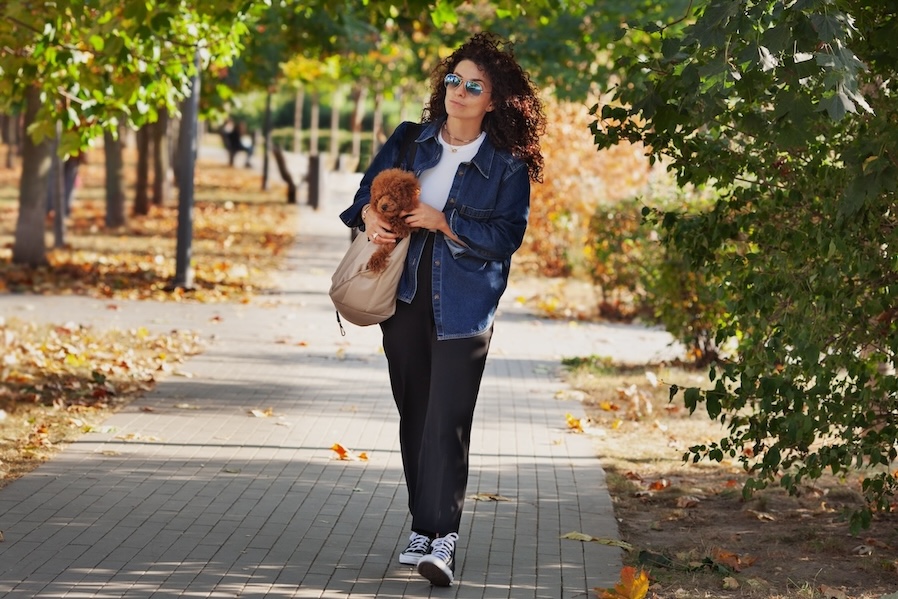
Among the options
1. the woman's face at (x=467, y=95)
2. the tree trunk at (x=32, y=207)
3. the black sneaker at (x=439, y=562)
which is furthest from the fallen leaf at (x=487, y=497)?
the tree trunk at (x=32, y=207)

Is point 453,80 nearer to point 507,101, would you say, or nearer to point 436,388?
point 507,101

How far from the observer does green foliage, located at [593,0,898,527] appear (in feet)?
15.8

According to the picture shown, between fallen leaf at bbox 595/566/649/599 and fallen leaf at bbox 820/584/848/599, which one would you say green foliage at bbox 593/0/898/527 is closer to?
fallen leaf at bbox 820/584/848/599

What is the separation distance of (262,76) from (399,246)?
13056 millimetres

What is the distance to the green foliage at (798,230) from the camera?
15.8ft

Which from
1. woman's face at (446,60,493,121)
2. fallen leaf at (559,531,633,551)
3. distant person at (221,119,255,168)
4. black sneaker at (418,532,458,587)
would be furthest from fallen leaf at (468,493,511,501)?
distant person at (221,119,255,168)

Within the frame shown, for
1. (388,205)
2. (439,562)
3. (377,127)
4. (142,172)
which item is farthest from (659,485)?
(377,127)

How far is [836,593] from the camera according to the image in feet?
17.1

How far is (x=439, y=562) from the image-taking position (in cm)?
500

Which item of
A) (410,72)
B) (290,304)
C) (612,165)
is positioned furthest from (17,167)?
(290,304)

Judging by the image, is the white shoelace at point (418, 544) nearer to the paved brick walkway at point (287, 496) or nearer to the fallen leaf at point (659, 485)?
the paved brick walkway at point (287, 496)

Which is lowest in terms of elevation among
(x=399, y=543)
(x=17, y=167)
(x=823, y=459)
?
(x=17, y=167)

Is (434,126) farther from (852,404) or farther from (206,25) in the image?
(206,25)

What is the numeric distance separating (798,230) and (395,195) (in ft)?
6.18
